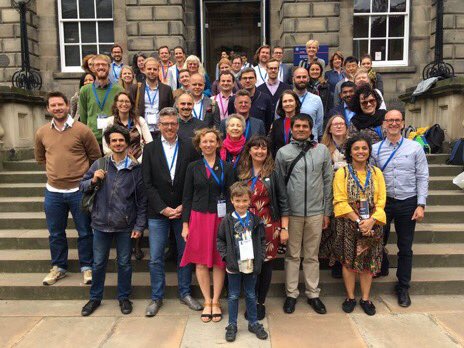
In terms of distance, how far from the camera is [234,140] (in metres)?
4.08

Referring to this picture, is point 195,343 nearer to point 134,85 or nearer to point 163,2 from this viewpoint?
point 134,85

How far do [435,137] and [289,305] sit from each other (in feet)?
15.7

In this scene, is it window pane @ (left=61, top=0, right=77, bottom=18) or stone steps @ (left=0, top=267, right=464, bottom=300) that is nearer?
stone steps @ (left=0, top=267, right=464, bottom=300)

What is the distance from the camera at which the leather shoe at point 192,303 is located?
4.17m

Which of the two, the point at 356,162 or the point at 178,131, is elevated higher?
the point at 178,131

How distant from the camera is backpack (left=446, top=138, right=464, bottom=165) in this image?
6.64 m

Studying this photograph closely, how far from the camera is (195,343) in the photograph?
355 centimetres

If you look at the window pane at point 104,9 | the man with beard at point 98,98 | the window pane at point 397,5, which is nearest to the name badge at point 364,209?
the man with beard at point 98,98

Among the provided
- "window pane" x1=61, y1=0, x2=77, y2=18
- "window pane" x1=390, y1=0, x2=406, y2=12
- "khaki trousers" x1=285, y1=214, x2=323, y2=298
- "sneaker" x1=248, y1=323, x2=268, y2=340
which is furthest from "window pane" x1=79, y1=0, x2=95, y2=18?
"sneaker" x1=248, y1=323, x2=268, y2=340

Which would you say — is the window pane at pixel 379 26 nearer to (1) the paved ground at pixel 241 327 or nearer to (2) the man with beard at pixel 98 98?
(2) the man with beard at pixel 98 98

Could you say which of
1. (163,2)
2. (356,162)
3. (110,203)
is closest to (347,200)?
(356,162)

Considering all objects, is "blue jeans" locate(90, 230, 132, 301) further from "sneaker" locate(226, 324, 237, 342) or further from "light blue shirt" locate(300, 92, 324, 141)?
"light blue shirt" locate(300, 92, 324, 141)

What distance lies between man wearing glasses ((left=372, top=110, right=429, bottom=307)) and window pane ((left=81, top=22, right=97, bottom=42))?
30.7 feet

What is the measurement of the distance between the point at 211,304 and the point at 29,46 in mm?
9589
